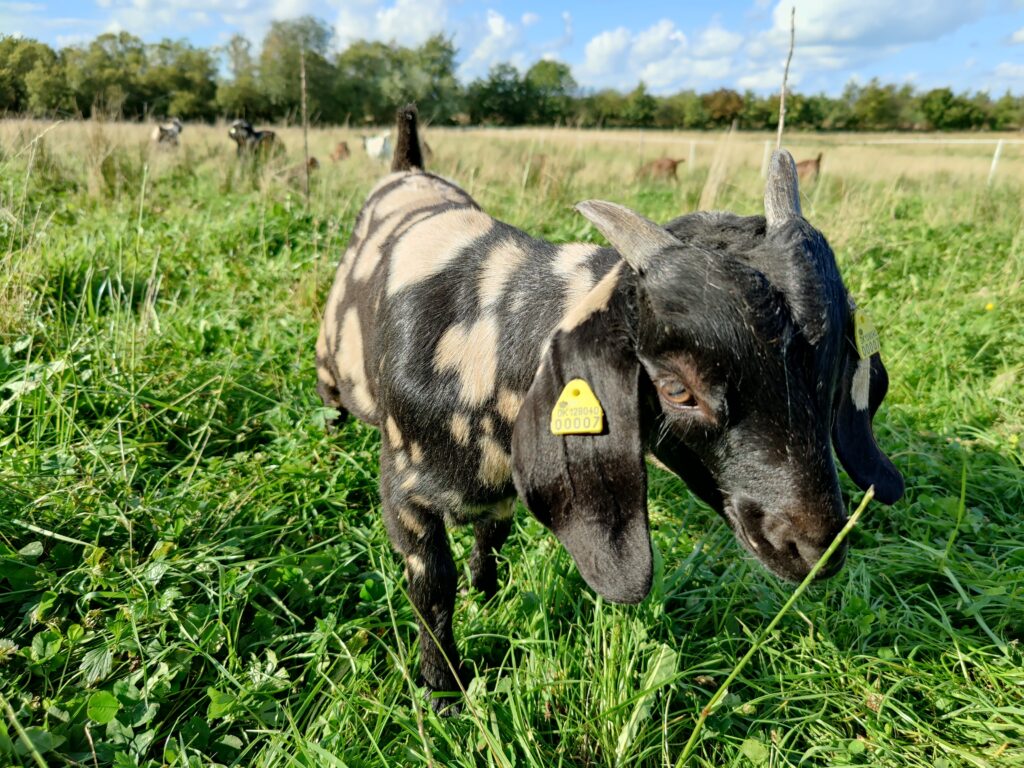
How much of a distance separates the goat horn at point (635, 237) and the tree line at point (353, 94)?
2.98 meters

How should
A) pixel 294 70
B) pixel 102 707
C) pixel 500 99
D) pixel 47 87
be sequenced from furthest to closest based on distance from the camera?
pixel 500 99 < pixel 294 70 < pixel 47 87 < pixel 102 707

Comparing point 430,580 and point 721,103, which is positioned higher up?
point 721,103

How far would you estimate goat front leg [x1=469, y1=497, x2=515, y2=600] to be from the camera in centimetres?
A: 257

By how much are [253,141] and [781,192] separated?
1093cm

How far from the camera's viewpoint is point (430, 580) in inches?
85.7

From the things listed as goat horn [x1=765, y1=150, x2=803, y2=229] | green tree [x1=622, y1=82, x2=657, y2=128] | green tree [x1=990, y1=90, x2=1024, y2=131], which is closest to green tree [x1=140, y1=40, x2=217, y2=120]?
goat horn [x1=765, y1=150, x2=803, y2=229]

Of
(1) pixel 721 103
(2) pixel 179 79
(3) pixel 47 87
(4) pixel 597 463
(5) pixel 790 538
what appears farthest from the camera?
(1) pixel 721 103

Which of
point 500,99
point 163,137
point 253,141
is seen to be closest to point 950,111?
point 500,99

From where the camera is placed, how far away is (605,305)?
163cm

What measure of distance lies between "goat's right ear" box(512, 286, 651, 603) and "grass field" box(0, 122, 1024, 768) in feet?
1.40

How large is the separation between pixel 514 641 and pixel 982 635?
1.75 metres

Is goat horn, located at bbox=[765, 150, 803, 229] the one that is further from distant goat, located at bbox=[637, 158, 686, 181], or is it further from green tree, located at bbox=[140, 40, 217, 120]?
distant goat, located at bbox=[637, 158, 686, 181]

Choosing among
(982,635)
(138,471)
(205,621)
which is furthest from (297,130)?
(982,635)

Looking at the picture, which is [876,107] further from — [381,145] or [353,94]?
[381,145]
